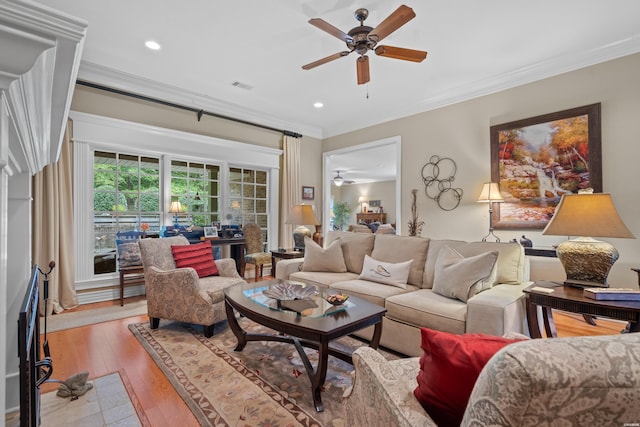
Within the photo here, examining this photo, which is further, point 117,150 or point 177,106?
point 177,106

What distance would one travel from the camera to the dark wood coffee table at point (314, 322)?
5.76ft

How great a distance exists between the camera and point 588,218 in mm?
2010

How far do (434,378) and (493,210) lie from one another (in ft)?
12.0

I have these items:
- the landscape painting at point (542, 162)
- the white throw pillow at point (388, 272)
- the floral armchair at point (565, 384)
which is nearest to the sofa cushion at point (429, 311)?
the white throw pillow at point (388, 272)

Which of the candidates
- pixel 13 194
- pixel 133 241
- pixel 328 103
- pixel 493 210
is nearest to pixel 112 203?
pixel 133 241

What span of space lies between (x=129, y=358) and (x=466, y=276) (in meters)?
2.66

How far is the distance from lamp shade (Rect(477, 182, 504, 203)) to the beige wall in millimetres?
301

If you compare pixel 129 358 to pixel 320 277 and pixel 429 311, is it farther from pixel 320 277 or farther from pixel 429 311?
pixel 429 311

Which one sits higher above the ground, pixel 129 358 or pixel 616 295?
pixel 616 295

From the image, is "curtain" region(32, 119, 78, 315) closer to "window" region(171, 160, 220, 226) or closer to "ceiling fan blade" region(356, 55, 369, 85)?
"window" region(171, 160, 220, 226)

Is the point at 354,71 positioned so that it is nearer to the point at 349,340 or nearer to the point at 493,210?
the point at 493,210

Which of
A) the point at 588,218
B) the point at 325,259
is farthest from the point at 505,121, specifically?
the point at 325,259

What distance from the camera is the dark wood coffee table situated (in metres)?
1.76

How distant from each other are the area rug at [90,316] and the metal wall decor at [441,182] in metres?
4.07
